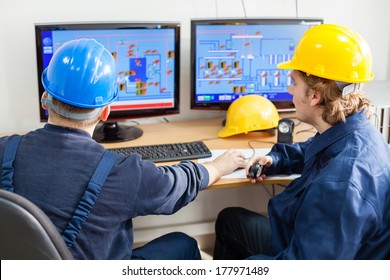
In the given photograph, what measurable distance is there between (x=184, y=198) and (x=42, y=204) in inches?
18.5

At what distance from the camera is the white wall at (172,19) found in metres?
2.21

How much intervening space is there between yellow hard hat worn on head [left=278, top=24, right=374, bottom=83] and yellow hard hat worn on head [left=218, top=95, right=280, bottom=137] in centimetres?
71

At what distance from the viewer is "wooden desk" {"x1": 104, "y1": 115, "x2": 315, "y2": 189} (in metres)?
2.17

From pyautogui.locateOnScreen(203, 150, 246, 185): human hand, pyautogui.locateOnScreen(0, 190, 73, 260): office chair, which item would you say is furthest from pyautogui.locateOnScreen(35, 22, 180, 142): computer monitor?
pyautogui.locateOnScreen(0, 190, 73, 260): office chair

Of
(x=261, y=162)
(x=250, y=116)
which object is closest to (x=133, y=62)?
(x=250, y=116)

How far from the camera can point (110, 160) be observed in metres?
1.30

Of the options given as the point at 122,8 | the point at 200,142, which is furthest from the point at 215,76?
the point at 122,8

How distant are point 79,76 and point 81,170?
261 millimetres

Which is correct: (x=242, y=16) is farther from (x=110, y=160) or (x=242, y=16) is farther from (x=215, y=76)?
(x=110, y=160)

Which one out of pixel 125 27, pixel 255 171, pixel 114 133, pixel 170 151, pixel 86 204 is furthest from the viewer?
pixel 114 133

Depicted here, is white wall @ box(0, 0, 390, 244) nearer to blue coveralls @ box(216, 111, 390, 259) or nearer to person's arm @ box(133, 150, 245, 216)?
person's arm @ box(133, 150, 245, 216)

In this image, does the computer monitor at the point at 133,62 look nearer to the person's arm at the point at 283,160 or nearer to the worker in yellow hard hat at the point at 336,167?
the person's arm at the point at 283,160

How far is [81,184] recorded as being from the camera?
4.14 feet

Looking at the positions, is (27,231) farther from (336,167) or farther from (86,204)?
(336,167)
